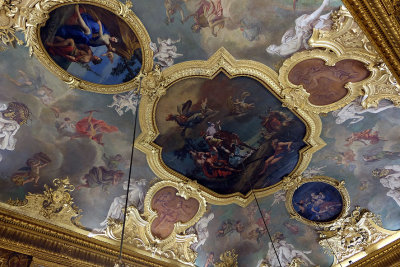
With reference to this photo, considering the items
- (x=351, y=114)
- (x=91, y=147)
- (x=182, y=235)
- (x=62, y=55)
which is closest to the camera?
(x=62, y=55)

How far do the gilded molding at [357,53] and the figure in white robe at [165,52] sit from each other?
3107 mm

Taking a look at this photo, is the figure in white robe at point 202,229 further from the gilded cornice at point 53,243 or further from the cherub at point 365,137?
the cherub at point 365,137

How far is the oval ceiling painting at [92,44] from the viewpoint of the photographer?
275 inches

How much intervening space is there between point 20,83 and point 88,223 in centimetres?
444

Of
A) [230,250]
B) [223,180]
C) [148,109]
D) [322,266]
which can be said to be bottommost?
[322,266]

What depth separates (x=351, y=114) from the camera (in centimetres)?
959

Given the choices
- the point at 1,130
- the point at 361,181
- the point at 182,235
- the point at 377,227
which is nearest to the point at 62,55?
the point at 1,130

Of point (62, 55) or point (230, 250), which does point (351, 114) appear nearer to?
point (230, 250)

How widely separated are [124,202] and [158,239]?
192cm

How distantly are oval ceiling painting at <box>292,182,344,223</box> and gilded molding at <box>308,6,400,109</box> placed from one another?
4.13 m

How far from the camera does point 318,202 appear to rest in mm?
12195

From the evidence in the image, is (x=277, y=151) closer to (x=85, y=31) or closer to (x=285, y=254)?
(x=285, y=254)

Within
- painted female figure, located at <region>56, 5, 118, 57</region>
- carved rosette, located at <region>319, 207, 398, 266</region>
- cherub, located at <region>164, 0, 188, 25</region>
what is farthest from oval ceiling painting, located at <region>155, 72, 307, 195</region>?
carved rosette, located at <region>319, 207, 398, 266</region>

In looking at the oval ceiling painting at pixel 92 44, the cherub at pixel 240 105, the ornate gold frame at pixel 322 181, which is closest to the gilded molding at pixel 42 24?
the oval ceiling painting at pixel 92 44
